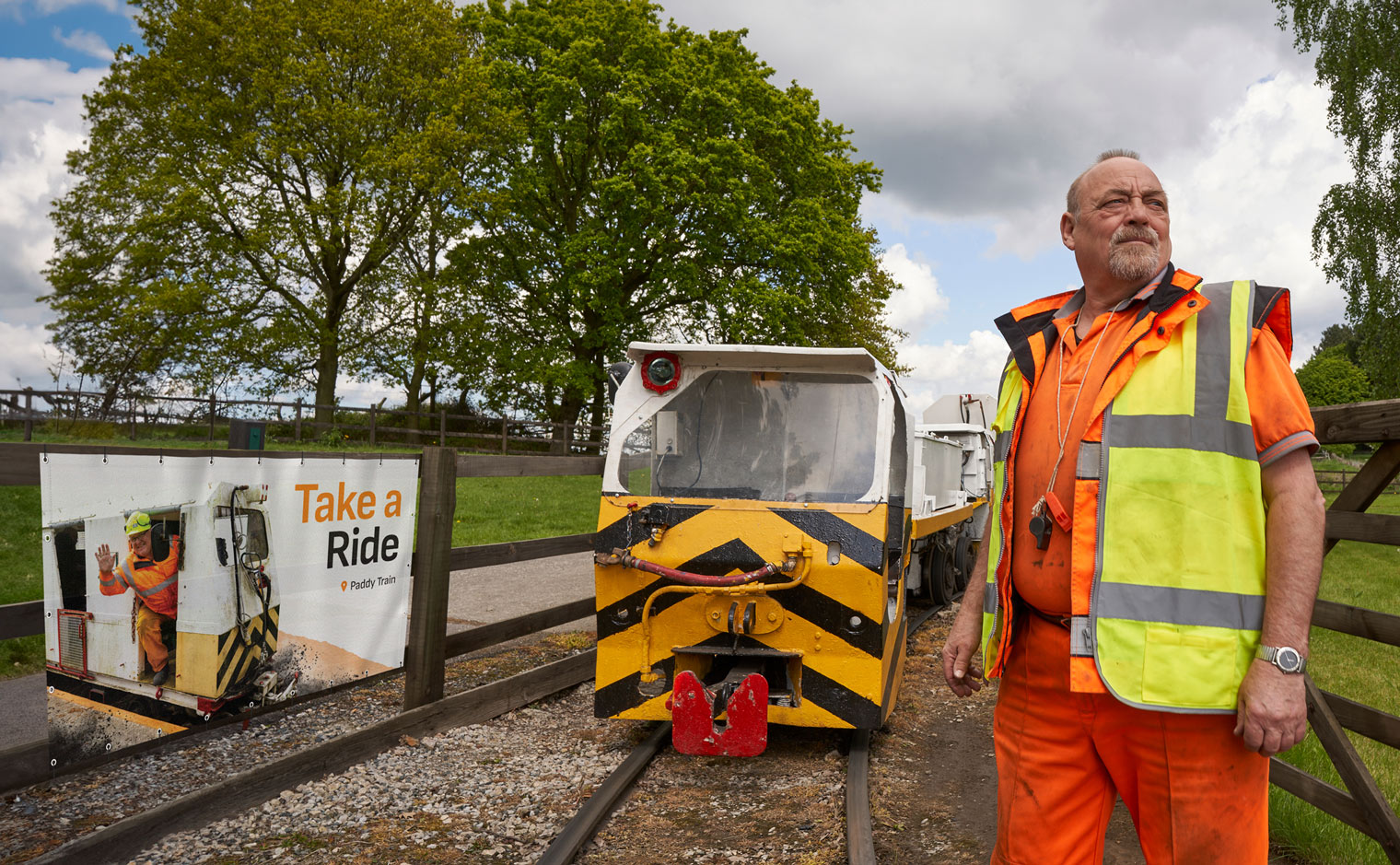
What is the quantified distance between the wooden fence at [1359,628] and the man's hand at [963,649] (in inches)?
53.0

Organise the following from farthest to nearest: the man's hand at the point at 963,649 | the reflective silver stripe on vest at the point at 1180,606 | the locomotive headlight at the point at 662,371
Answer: the locomotive headlight at the point at 662,371, the man's hand at the point at 963,649, the reflective silver stripe on vest at the point at 1180,606

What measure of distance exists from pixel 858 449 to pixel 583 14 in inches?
947

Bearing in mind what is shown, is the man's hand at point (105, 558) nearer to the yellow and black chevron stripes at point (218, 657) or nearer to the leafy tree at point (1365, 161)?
the yellow and black chevron stripes at point (218, 657)

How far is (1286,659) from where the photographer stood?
1970mm

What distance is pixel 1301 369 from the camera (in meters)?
68.4

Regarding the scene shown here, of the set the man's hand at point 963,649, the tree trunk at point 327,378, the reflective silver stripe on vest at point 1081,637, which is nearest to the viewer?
the reflective silver stripe on vest at point 1081,637

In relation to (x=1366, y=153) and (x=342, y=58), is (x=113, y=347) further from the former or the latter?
(x=1366, y=153)

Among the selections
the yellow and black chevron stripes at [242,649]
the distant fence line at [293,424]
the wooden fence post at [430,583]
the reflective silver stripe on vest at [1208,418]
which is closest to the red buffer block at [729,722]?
the wooden fence post at [430,583]

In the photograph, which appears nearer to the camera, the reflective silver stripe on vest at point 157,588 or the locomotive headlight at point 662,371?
the reflective silver stripe on vest at point 157,588

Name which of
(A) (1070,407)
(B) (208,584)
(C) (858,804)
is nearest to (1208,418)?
(A) (1070,407)

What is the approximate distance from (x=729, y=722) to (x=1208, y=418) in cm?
328

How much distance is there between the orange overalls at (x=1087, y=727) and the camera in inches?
81.9

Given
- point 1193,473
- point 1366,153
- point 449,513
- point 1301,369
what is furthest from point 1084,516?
point 1301,369

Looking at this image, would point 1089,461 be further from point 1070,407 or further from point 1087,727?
point 1087,727
